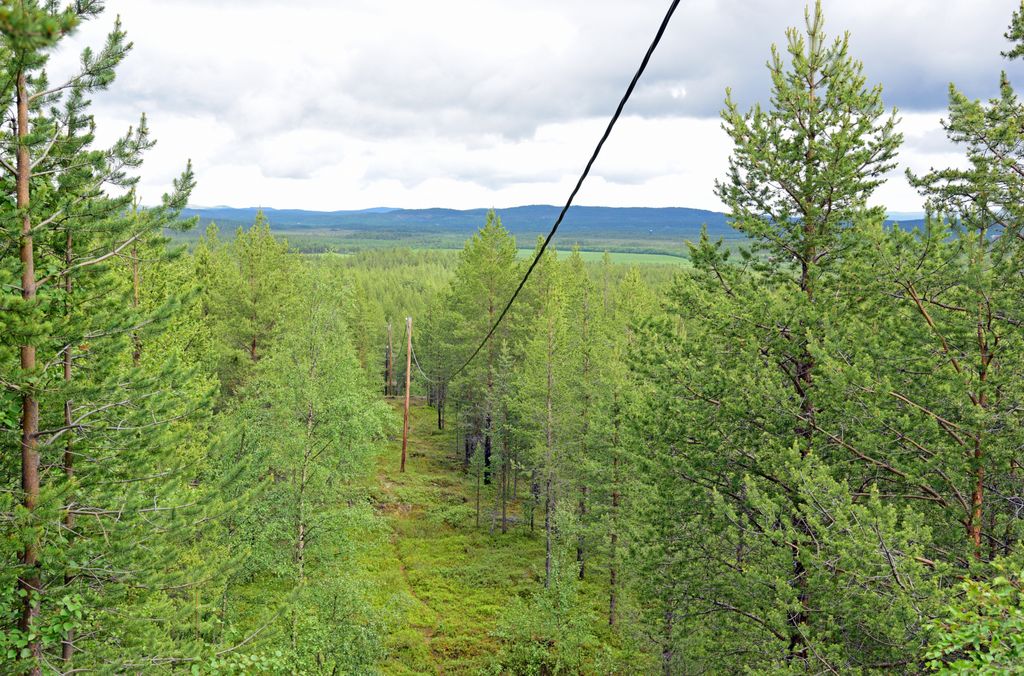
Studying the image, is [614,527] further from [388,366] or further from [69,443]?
[388,366]

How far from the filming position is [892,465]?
8070 mm

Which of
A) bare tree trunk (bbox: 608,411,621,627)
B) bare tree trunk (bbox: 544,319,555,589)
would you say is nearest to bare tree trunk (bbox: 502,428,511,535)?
bare tree trunk (bbox: 544,319,555,589)

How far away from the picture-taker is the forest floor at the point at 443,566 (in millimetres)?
18547

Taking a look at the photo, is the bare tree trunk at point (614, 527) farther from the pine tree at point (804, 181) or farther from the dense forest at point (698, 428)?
the pine tree at point (804, 181)

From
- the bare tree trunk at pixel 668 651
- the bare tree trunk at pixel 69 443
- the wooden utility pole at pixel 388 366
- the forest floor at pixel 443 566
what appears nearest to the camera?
the bare tree trunk at pixel 69 443

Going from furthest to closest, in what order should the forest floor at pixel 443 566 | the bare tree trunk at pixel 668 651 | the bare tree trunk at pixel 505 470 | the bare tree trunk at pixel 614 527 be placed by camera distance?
the bare tree trunk at pixel 505 470 < the bare tree trunk at pixel 614 527 < the forest floor at pixel 443 566 < the bare tree trunk at pixel 668 651

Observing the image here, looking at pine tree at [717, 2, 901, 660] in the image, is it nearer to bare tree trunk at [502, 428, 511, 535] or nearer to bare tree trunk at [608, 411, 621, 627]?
bare tree trunk at [608, 411, 621, 627]

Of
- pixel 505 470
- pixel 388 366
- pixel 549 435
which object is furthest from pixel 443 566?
pixel 388 366

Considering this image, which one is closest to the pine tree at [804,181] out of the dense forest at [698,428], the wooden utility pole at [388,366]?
the dense forest at [698,428]

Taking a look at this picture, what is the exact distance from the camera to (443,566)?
2497 cm

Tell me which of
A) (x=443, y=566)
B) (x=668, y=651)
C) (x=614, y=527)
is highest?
(x=614, y=527)

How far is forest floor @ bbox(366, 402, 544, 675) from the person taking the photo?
18547 mm

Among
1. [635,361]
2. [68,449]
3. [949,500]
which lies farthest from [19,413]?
[949,500]

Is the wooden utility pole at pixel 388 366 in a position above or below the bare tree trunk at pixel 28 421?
below
